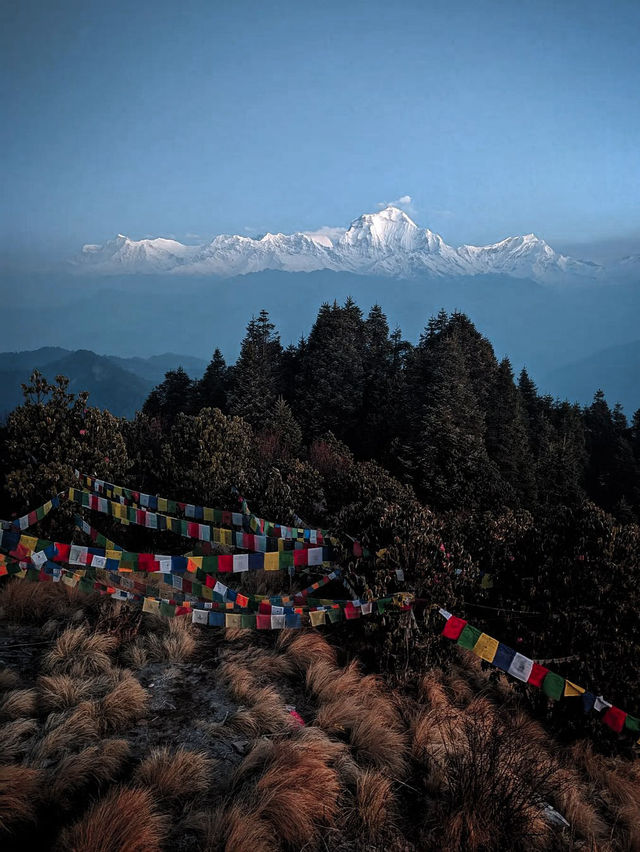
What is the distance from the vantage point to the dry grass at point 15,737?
4258 millimetres

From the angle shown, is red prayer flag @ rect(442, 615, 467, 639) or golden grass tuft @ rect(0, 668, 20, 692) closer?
golden grass tuft @ rect(0, 668, 20, 692)

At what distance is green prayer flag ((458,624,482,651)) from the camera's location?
605 cm

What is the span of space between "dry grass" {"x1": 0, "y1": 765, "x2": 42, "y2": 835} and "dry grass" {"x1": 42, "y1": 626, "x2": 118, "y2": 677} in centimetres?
198

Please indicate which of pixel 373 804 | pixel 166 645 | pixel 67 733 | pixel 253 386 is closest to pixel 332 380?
pixel 253 386

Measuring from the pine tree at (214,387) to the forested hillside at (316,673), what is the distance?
3506 centimetres

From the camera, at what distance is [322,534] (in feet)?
29.7

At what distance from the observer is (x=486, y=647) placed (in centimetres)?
600

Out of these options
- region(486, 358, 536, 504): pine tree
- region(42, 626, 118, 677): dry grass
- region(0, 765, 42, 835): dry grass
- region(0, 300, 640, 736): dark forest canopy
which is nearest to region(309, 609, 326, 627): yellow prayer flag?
region(0, 300, 640, 736): dark forest canopy

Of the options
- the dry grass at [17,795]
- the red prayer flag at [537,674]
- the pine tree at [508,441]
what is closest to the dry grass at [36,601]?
the dry grass at [17,795]

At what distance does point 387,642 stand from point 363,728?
5.29ft

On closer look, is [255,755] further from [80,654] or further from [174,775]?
[80,654]

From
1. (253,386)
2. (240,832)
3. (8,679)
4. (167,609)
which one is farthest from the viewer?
(253,386)

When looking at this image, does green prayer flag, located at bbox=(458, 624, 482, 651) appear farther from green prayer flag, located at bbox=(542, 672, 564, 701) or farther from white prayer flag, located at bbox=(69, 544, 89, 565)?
white prayer flag, located at bbox=(69, 544, 89, 565)

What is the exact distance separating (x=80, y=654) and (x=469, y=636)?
4.85 m
